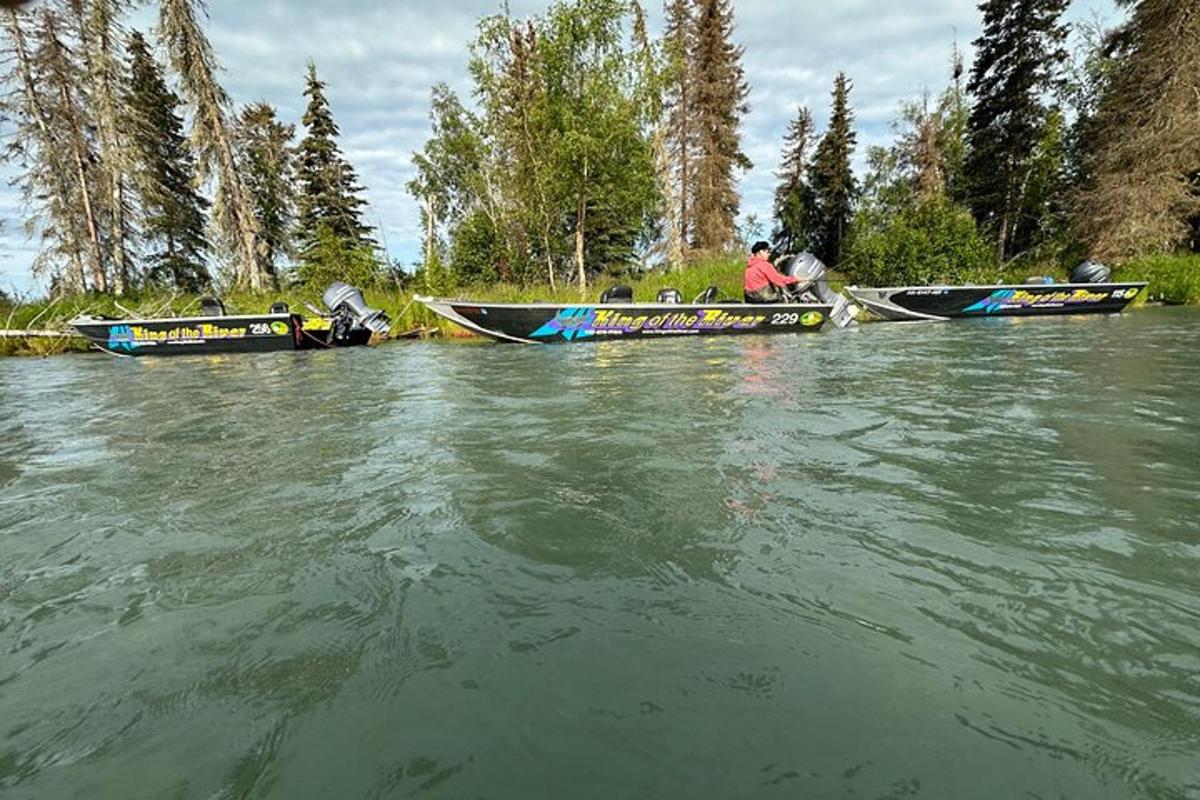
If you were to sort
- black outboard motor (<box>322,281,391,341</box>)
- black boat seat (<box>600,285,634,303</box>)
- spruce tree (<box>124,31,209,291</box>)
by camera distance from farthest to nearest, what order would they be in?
spruce tree (<box>124,31,209,291</box>) → black outboard motor (<box>322,281,391,341</box>) → black boat seat (<box>600,285,634,303</box>)

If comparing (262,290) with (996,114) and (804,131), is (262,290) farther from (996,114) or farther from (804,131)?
(804,131)

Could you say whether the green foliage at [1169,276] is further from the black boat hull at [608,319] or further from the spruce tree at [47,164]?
the spruce tree at [47,164]

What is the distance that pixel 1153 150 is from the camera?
691 inches

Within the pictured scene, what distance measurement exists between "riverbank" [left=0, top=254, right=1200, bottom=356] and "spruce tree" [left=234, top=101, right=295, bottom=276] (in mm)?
13724

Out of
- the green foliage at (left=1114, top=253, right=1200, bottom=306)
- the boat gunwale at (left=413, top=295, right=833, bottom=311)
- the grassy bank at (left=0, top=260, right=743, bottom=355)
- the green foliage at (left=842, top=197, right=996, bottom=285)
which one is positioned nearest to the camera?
the boat gunwale at (left=413, top=295, right=833, bottom=311)

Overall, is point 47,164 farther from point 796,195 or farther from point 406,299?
point 796,195

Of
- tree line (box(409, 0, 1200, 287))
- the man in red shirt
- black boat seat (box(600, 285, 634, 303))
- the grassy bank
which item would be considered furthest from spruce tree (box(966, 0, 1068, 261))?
black boat seat (box(600, 285, 634, 303))

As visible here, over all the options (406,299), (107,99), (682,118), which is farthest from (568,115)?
(107,99)

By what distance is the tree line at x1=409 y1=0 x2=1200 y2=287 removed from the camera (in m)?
17.8

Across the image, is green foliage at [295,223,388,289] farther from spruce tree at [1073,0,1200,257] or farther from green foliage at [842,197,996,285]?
spruce tree at [1073,0,1200,257]

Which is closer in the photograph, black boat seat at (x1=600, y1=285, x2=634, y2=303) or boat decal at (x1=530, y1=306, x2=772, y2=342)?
boat decal at (x1=530, y1=306, x2=772, y2=342)

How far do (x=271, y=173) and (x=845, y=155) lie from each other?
102 ft

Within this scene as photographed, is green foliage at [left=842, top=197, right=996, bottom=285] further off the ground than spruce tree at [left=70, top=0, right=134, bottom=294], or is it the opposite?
spruce tree at [left=70, top=0, right=134, bottom=294]

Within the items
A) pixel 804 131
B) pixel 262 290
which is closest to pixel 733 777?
pixel 262 290
